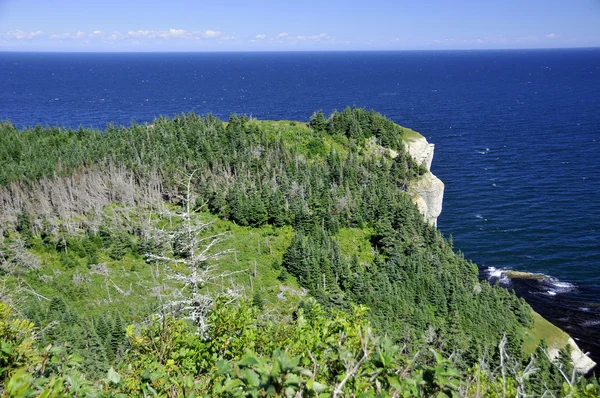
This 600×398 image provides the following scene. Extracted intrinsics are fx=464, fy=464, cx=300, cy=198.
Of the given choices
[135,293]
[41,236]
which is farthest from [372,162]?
[41,236]

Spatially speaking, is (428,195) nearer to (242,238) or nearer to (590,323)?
(590,323)

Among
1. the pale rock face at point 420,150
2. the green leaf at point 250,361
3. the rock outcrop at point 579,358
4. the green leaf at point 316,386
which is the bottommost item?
the rock outcrop at point 579,358

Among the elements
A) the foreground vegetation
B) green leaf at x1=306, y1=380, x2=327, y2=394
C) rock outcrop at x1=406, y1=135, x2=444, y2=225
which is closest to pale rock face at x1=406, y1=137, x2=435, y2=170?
the foreground vegetation

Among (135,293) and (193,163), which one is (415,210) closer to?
(193,163)

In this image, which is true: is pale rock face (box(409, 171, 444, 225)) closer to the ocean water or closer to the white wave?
the ocean water

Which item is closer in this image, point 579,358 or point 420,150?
point 579,358

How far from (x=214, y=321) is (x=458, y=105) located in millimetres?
171538

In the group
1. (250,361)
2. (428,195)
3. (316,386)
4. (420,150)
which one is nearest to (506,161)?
(420,150)

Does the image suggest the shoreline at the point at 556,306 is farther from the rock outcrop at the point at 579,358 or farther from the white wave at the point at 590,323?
the white wave at the point at 590,323

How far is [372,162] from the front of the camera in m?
73.1

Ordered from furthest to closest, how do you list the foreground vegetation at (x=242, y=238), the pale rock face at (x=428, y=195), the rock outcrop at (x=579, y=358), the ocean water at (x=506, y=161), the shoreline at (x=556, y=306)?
the pale rock face at (x=428, y=195) → the ocean water at (x=506, y=161) → the shoreline at (x=556, y=306) → the rock outcrop at (x=579, y=358) → the foreground vegetation at (x=242, y=238)

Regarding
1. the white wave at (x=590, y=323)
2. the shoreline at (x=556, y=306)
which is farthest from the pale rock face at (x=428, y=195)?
the white wave at (x=590, y=323)

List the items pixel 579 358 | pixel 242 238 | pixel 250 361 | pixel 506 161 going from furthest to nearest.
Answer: pixel 506 161 < pixel 242 238 < pixel 579 358 < pixel 250 361

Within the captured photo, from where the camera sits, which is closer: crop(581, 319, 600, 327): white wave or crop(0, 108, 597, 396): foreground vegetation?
crop(0, 108, 597, 396): foreground vegetation
